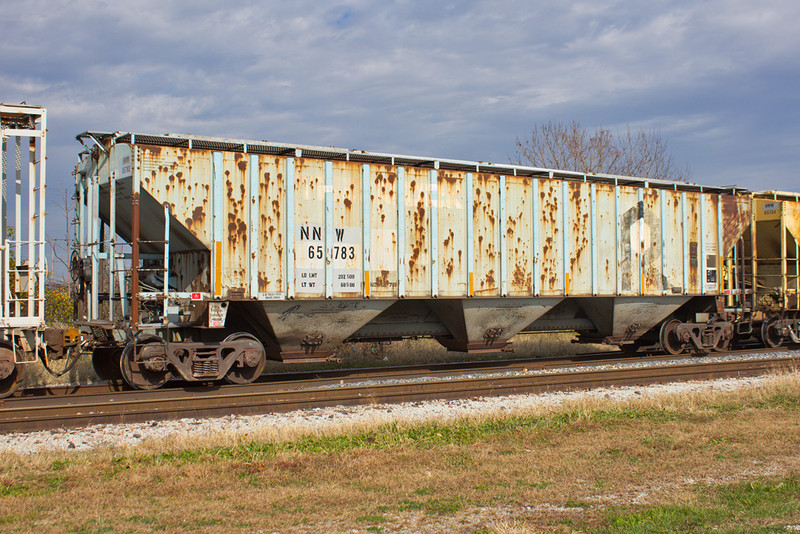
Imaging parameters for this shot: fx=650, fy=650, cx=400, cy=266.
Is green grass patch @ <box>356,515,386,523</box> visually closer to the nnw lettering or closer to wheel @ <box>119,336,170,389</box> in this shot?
wheel @ <box>119,336,170,389</box>

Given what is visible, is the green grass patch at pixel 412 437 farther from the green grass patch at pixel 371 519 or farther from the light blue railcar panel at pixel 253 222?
the light blue railcar panel at pixel 253 222

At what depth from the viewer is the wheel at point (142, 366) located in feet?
34.5

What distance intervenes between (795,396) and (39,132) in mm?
12456

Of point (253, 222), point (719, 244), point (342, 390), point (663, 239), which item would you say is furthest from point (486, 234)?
point (719, 244)

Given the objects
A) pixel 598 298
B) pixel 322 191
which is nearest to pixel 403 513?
pixel 322 191

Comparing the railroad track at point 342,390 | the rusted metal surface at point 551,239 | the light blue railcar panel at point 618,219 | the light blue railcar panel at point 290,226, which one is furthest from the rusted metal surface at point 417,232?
the light blue railcar panel at point 618,219

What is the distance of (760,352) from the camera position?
54.8ft

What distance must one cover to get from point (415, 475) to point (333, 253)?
617 centimetres

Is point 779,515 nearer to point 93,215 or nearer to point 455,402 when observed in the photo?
point 455,402

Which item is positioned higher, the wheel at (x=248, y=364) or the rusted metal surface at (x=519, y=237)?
the rusted metal surface at (x=519, y=237)

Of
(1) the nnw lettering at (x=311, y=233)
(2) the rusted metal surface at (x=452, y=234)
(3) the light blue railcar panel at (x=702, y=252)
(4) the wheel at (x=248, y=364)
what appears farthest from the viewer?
(3) the light blue railcar panel at (x=702, y=252)

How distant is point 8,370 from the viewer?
966 centimetres

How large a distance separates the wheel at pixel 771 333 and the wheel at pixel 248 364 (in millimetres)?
13541

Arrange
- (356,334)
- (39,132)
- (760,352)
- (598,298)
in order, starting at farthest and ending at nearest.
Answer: (760,352), (598,298), (356,334), (39,132)
